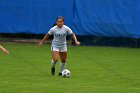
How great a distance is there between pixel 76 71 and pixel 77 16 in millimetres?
10096

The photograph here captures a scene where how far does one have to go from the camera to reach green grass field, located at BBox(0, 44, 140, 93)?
41.8 ft

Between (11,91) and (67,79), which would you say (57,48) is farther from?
(11,91)

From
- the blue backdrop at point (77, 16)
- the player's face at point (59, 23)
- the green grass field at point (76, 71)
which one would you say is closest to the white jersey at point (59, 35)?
the player's face at point (59, 23)

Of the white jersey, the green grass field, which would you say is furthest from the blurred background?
the white jersey

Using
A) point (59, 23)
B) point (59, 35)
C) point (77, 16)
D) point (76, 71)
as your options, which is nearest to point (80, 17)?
point (77, 16)

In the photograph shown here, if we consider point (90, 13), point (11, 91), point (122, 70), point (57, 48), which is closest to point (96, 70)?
point (122, 70)

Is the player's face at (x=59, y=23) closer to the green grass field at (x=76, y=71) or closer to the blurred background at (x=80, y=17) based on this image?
the green grass field at (x=76, y=71)

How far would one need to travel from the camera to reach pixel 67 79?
14.5m

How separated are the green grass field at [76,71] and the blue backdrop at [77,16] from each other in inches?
49.1

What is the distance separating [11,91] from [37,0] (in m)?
14.6

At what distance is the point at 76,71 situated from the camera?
1664cm

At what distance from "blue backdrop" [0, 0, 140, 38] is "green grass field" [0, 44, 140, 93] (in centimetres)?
125

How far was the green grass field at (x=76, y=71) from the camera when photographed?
12734 mm

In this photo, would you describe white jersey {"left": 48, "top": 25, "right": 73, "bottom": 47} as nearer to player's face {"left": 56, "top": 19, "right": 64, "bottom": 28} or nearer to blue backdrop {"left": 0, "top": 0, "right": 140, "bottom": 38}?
player's face {"left": 56, "top": 19, "right": 64, "bottom": 28}
